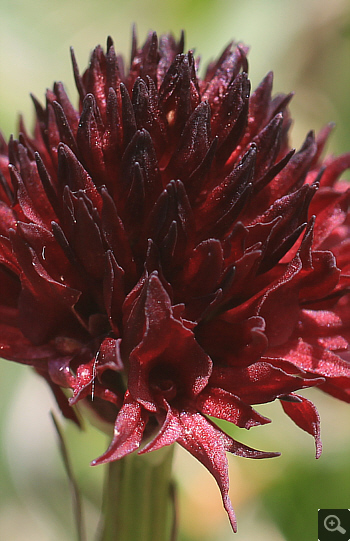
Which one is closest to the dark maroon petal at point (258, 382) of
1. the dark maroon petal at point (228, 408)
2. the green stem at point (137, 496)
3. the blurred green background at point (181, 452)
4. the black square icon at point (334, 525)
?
the dark maroon petal at point (228, 408)

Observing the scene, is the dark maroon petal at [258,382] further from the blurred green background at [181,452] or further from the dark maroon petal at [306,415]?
the blurred green background at [181,452]

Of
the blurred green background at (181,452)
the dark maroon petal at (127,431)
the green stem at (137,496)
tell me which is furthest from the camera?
the blurred green background at (181,452)

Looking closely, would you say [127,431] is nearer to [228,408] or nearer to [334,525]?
[228,408]

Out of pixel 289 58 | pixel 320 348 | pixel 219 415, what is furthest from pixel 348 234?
pixel 289 58

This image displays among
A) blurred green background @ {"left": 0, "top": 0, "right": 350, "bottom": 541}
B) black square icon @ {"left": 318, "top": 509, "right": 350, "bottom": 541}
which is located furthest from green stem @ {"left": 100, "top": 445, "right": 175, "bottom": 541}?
blurred green background @ {"left": 0, "top": 0, "right": 350, "bottom": 541}

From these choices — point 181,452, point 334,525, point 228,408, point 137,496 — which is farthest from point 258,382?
point 181,452

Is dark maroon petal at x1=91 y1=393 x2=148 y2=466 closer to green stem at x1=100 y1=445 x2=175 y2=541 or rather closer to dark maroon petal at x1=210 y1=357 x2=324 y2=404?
dark maroon petal at x1=210 y1=357 x2=324 y2=404

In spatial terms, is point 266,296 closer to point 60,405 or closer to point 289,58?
point 60,405
